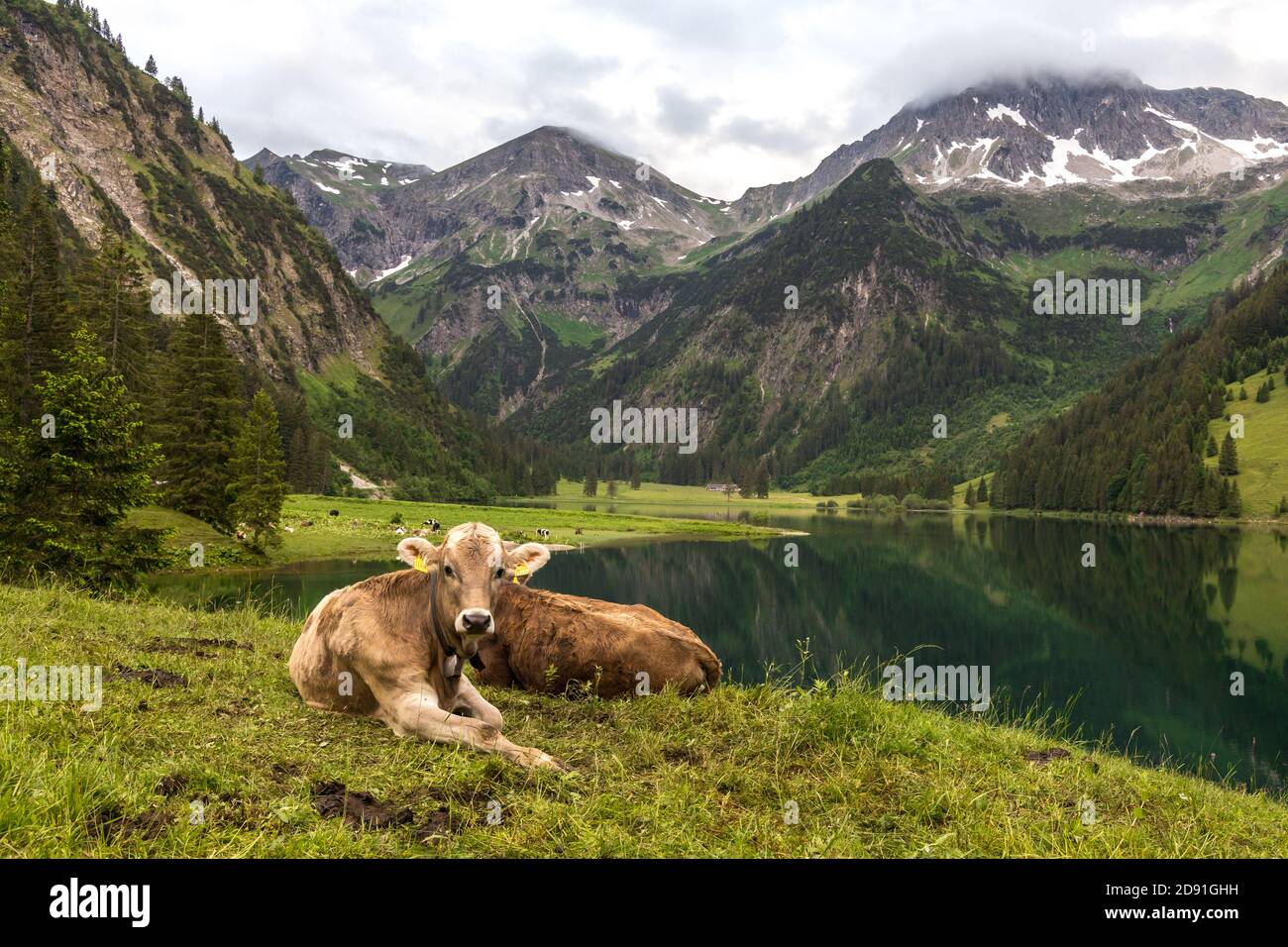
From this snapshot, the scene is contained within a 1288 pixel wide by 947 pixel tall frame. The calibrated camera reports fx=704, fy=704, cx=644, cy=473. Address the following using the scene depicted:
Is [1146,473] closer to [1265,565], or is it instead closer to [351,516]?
[1265,565]

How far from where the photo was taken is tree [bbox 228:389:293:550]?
4328 cm

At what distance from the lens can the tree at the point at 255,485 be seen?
43281 millimetres

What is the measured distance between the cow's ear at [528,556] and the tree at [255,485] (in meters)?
40.0

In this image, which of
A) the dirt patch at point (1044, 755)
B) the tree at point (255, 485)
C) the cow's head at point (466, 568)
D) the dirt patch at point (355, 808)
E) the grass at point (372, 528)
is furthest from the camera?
the tree at point (255, 485)

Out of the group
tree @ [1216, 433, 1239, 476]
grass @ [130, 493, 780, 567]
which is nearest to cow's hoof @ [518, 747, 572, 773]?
A: grass @ [130, 493, 780, 567]

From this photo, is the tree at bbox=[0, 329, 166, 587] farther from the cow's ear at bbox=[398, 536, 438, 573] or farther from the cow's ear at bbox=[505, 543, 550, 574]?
the cow's ear at bbox=[505, 543, 550, 574]

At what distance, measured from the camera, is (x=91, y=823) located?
14.3 ft

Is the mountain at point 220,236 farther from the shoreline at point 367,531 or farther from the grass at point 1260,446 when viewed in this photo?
the grass at point 1260,446

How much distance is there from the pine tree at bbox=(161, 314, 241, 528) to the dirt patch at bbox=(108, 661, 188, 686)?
38339 mm

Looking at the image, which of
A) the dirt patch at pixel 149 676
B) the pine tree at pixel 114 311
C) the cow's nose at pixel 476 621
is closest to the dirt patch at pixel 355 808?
the cow's nose at pixel 476 621

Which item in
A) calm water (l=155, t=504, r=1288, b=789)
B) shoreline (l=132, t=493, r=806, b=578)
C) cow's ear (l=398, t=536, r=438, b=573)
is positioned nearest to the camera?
cow's ear (l=398, t=536, r=438, b=573)

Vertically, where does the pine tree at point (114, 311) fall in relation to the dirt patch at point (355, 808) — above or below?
above

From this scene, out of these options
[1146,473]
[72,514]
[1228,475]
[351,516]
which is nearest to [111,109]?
[351,516]

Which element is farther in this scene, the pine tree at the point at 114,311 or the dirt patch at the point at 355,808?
the pine tree at the point at 114,311
